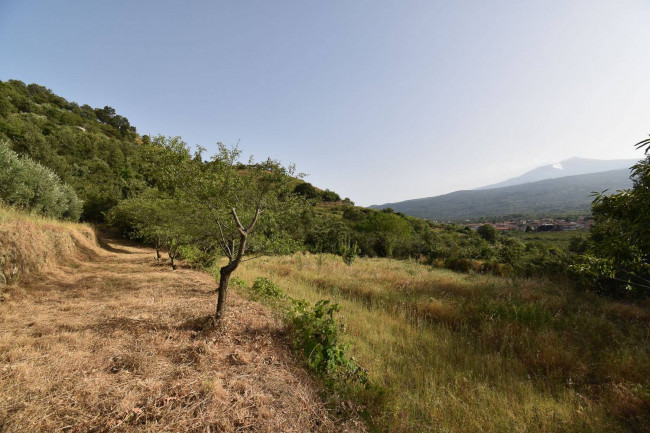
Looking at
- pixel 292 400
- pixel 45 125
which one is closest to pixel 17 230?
pixel 292 400

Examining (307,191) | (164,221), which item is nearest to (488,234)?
(307,191)

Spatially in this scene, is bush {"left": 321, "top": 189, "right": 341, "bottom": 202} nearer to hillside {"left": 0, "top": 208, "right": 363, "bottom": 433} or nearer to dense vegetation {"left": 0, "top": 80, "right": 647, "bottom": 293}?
dense vegetation {"left": 0, "top": 80, "right": 647, "bottom": 293}

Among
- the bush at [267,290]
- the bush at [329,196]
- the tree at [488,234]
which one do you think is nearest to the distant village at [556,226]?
the tree at [488,234]

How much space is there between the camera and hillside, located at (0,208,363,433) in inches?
98.9

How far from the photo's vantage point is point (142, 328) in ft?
15.5

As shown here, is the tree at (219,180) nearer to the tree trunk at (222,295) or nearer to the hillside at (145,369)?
the tree trunk at (222,295)

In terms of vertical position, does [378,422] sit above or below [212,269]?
below

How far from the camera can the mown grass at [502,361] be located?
3533 millimetres

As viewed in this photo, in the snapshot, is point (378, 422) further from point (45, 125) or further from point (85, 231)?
point (45, 125)

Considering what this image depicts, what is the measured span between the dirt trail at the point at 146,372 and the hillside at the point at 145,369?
13 millimetres

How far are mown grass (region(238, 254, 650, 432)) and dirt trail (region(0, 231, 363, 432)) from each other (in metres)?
1.49

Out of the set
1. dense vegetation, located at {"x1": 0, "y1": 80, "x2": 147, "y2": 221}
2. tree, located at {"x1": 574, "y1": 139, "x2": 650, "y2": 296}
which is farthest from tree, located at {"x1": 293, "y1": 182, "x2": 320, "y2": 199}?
tree, located at {"x1": 574, "y1": 139, "x2": 650, "y2": 296}

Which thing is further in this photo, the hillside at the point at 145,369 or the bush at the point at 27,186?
the bush at the point at 27,186

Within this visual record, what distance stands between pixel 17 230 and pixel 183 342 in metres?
9.79
